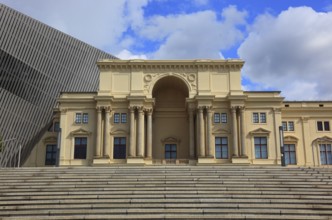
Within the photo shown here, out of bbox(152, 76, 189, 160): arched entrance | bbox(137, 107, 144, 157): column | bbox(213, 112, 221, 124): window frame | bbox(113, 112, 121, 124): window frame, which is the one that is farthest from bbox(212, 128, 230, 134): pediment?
bbox(113, 112, 121, 124): window frame

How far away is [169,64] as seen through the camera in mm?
60156

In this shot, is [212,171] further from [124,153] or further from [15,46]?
[15,46]

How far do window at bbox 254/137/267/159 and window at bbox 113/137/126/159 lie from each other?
17396 mm

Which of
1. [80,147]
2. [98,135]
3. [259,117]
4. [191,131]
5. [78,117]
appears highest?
[259,117]

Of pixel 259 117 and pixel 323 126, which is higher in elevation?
pixel 259 117

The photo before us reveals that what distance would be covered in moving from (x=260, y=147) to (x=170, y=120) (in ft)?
43.8

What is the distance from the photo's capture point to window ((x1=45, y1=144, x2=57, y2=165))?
6375 cm

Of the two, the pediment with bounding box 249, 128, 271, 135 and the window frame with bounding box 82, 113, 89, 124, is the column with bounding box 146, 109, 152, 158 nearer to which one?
the window frame with bounding box 82, 113, 89, 124

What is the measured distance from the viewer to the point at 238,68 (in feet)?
198

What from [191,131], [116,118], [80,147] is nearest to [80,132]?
[80,147]

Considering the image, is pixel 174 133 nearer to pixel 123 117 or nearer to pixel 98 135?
pixel 123 117

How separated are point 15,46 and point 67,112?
40.8 feet

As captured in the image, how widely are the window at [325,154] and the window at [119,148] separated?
27.7m

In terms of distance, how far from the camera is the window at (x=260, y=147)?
189 feet
